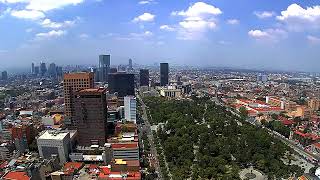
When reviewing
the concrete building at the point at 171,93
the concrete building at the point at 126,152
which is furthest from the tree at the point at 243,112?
the concrete building at the point at 126,152

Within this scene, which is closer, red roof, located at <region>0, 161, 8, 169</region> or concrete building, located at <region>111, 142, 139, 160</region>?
red roof, located at <region>0, 161, 8, 169</region>

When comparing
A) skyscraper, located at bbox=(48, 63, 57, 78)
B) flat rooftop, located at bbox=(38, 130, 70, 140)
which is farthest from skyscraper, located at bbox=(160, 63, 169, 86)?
flat rooftop, located at bbox=(38, 130, 70, 140)

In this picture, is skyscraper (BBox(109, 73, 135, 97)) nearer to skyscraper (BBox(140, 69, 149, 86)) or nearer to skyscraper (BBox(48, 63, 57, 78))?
skyscraper (BBox(140, 69, 149, 86))

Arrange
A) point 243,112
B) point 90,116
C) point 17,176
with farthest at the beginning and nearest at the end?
1. point 243,112
2. point 90,116
3. point 17,176

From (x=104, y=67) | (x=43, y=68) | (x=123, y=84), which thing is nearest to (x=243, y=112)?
(x=123, y=84)

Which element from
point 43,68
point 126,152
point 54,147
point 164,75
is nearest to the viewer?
point 126,152

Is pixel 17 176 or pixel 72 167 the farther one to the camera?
pixel 72 167

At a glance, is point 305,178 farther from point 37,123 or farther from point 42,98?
point 42,98

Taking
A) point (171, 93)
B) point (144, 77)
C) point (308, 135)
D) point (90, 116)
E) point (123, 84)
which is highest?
point (144, 77)

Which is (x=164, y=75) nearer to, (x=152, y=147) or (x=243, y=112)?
(x=243, y=112)
